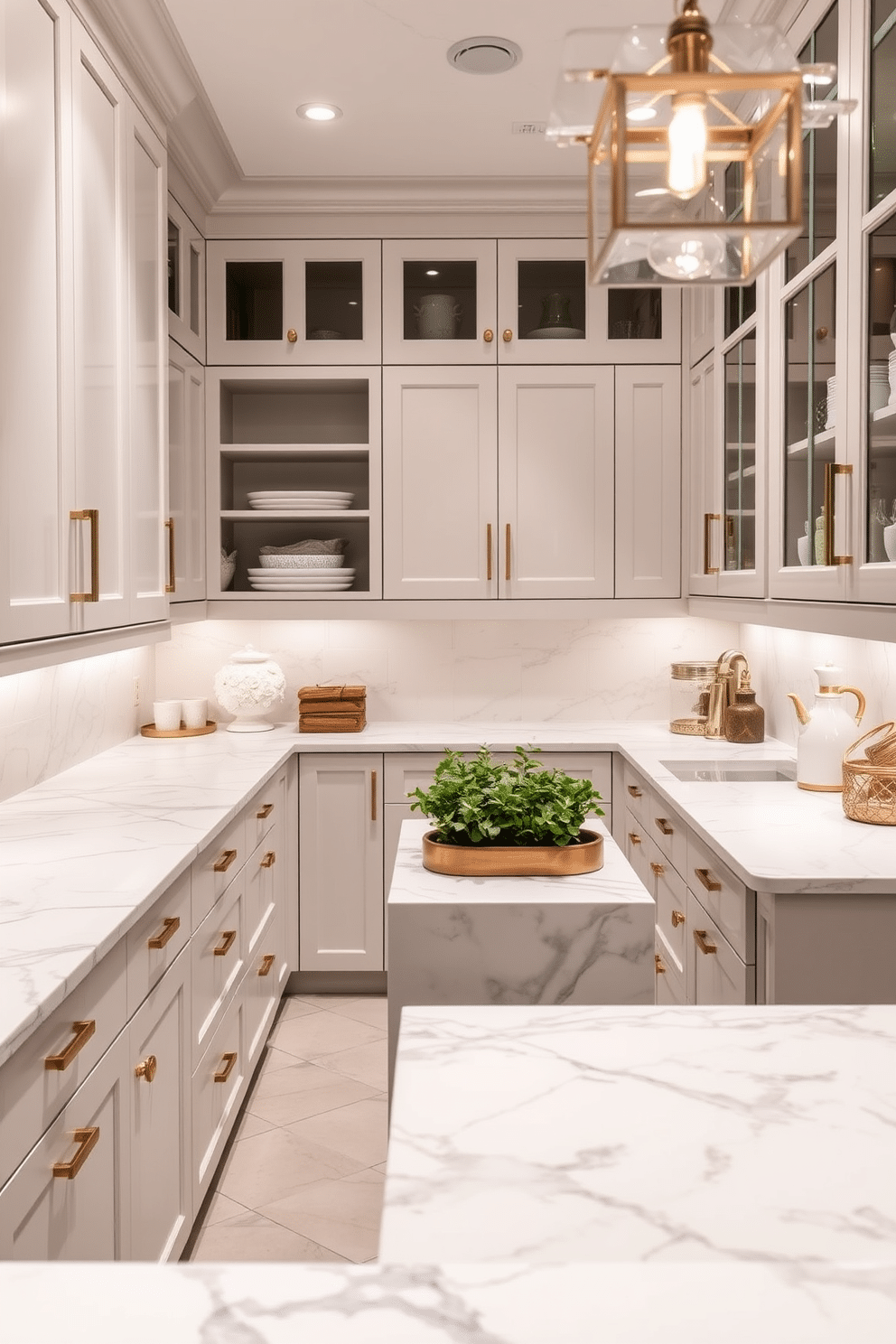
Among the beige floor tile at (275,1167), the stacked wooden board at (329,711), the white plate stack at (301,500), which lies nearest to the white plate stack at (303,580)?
the white plate stack at (301,500)

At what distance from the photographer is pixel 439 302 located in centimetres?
378

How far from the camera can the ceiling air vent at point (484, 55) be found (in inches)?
107

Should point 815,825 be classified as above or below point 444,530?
below

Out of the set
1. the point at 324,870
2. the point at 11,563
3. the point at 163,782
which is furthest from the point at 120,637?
the point at 324,870

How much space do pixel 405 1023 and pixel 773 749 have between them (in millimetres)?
2455

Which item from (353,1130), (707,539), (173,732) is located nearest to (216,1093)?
(353,1130)

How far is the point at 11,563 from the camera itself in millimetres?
1873

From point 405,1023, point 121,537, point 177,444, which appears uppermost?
point 177,444

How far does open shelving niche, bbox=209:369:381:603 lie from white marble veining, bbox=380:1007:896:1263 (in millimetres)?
2803

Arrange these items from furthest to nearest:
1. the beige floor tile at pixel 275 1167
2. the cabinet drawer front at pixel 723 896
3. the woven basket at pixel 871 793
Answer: the beige floor tile at pixel 275 1167 < the woven basket at pixel 871 793 < the cabinet drawer front at pixel 723 896

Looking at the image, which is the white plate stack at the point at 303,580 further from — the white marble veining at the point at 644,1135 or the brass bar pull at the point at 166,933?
the white marble veining at the point at 644,1135

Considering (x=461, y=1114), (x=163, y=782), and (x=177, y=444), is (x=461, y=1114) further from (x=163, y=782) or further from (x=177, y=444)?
(x=177, y=444)

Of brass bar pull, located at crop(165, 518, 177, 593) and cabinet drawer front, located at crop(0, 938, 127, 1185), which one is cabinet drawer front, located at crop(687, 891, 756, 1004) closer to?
cabinet drawer front, located at crop(0, 938, 127, 1185)

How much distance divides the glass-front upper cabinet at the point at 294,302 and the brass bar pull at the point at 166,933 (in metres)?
2.38
